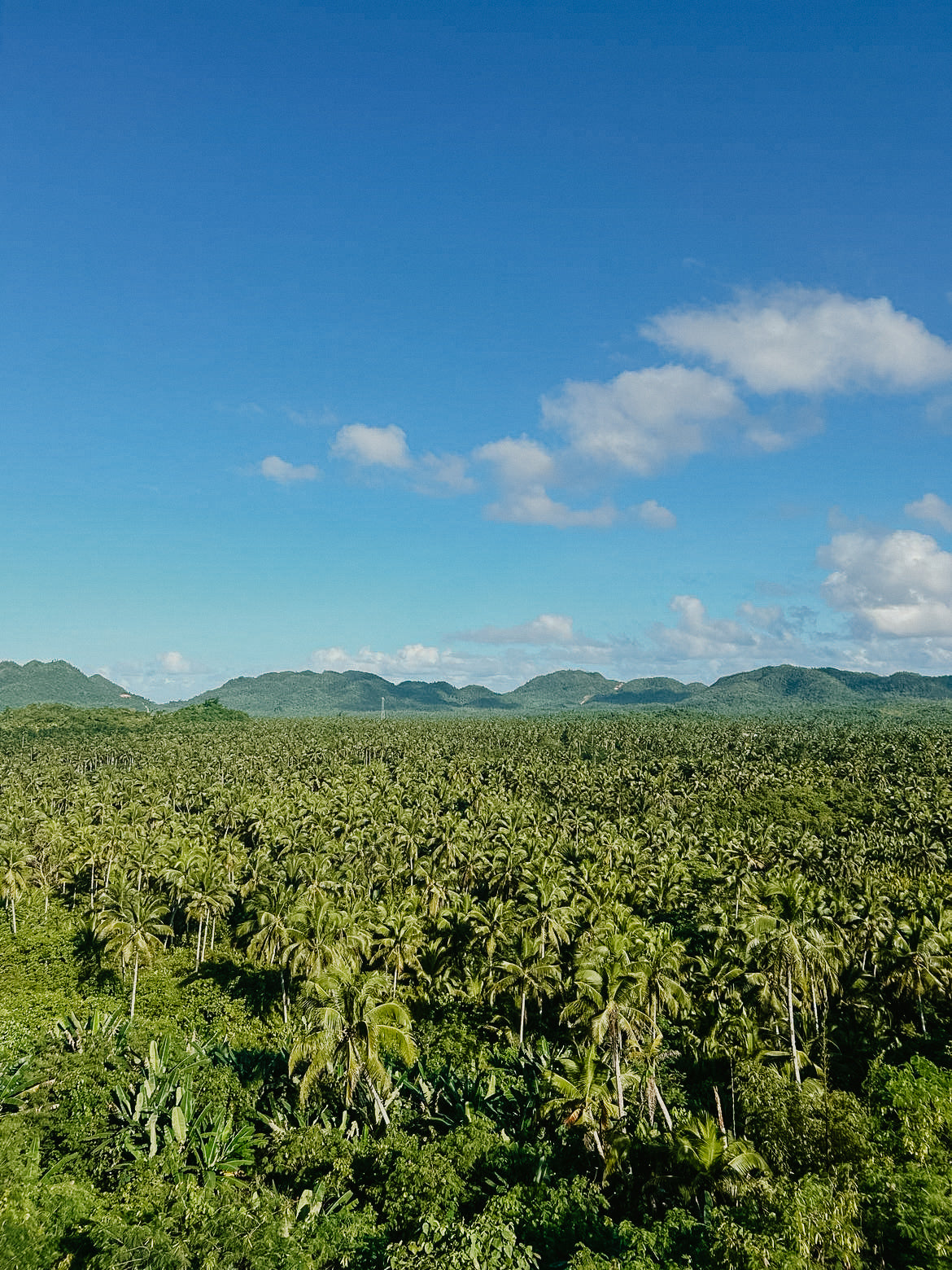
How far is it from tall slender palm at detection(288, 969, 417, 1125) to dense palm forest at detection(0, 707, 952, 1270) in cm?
18

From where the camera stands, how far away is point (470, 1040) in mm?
49562

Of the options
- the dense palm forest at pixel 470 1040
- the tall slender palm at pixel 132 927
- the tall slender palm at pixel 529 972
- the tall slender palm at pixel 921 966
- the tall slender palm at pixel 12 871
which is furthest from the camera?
the tall slender palm at pixel 12 871

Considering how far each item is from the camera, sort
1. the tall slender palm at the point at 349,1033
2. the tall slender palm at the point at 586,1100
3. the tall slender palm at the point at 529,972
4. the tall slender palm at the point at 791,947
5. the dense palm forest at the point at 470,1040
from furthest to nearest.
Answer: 1. the tall slender palm at the point at 529,972
2. the tall slender palm at the point at 791,947
3. the tall slender palm at the point at 349,1033
4. the tall slender palm at the point at 586,1100
5. the dense palm forest at the point at 470,1040

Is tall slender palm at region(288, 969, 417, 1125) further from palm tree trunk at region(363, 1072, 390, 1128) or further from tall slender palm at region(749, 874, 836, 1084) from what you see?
tall slender palm at region(749, 874, 836, 1084)

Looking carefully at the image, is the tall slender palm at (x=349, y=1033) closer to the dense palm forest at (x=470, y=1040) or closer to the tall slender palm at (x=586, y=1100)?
the dense palm forest at (x=470, y=1040)

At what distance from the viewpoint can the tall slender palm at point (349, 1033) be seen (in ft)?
114

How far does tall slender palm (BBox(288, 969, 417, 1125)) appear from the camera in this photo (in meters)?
34.8

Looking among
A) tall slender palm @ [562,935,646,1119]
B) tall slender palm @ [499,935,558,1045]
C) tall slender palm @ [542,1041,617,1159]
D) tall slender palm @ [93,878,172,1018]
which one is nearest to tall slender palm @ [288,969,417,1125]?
tall slender palm @ [542,1041,617,1159]

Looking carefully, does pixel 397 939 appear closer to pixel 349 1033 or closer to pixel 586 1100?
pixel 349 1033

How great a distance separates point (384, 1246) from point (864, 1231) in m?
17.5

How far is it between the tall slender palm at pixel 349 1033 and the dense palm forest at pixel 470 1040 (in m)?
0.18

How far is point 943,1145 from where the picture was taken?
998 inches

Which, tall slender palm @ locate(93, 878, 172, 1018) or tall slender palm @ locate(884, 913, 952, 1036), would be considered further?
tall slender palm @ locate(93, 878, 172, 1018)

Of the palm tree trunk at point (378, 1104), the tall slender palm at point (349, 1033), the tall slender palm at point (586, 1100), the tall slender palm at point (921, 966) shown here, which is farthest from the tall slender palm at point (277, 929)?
the tall slender palm at point (921, 966)
